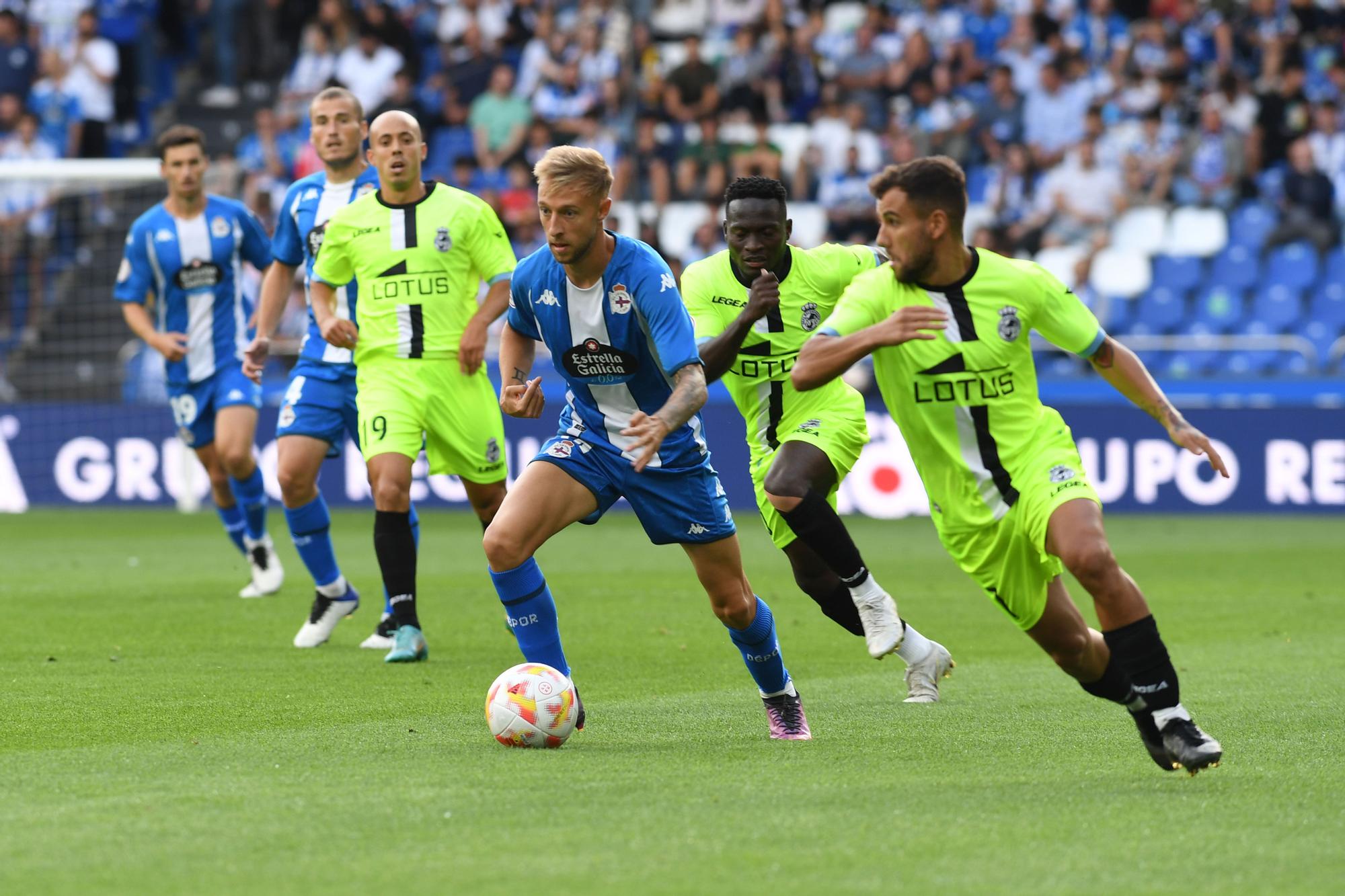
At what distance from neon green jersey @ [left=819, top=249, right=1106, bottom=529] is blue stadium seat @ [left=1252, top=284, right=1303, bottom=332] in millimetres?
14680

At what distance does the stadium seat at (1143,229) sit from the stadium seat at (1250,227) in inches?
28.8

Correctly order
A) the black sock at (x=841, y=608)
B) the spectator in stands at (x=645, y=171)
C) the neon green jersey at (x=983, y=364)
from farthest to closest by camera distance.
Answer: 1. the spectator in stands at (x=645, y=171)
2. the black sock at (x=841, y=608)
3. the neon green jersey at (x=983, y=364)

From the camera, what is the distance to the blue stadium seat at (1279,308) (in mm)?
19859

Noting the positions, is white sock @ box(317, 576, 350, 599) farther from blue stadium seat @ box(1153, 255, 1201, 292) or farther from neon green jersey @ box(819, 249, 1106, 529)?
blue stadium seat @ box(1153, 255, 1201, 292)

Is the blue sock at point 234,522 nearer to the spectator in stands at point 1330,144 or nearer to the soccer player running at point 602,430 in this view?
the soccer player running at point 602,430

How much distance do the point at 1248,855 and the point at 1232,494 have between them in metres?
14.0

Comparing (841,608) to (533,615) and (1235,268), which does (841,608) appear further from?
(1235,268)

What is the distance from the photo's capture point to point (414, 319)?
926 cm

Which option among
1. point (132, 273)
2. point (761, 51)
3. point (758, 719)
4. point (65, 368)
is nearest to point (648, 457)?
point (758, 719)

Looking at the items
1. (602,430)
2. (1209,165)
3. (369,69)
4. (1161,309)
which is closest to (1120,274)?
(1161,309)

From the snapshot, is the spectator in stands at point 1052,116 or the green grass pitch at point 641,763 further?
the spectator in stands at point 1052,116

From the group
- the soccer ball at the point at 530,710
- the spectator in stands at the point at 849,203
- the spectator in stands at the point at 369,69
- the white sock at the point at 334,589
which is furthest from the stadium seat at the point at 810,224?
the soccer ball at the point at 530,710

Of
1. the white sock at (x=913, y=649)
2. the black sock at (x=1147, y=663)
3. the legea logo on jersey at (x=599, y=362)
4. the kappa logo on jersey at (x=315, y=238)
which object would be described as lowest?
the white sock at (x=913, y=649)

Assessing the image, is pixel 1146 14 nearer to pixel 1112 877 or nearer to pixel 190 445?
pixel 190 445
